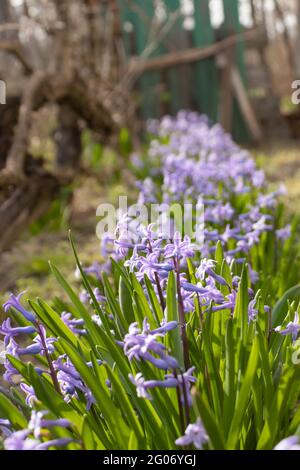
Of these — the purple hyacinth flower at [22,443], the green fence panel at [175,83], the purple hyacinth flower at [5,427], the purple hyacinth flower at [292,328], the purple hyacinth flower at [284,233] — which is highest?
the green fence panel at [175,83]

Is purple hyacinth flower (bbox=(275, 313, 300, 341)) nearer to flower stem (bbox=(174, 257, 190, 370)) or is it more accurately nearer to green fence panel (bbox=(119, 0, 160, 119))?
flower stem (bbox=(174, 257, 190, 370))

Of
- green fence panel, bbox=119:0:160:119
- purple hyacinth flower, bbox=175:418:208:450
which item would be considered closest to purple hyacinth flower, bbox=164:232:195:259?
purple hyacinth flower, bbox=175:418:208:450

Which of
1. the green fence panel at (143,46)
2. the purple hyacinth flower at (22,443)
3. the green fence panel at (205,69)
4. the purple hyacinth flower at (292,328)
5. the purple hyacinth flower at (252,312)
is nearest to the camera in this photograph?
the purple hyacinth flower at (22,443)

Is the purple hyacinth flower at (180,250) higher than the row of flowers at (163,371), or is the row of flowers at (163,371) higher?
the purple hyacinth flower at (180,250)

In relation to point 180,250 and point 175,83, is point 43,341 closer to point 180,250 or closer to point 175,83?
point 180,250

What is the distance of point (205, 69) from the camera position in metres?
9.65

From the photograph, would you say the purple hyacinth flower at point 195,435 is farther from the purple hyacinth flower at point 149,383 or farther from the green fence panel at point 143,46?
the green fence panel at point 143,46

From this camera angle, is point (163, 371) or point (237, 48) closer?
point (163, 371)

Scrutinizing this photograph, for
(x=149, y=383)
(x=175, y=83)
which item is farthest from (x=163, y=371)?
(x=175, y=83)

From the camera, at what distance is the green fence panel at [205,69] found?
944cm

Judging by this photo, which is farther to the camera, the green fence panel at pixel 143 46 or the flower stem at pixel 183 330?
the green fence panel at pixel 143 46

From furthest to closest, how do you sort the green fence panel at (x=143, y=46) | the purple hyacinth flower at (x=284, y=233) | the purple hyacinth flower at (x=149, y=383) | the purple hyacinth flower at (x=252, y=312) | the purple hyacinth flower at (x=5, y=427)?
the green fence panel at (x=143, y=46)
the purple hyacinth flower at (x=284, y=233)
the purple hyacinth flower at (x=252, y=312)
the purple hyacinth flower at (x=5, y=427)
the purple hyacinth flower at (x=149, y=383)

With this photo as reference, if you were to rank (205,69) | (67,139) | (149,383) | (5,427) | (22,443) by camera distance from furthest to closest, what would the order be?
(205,69) < (67,139) < (5,427) < (149,383) < (22,443)

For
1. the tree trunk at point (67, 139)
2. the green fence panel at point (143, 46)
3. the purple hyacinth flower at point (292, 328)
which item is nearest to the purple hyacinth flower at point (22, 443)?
the purple hyacinth flower at point (292, 328)
